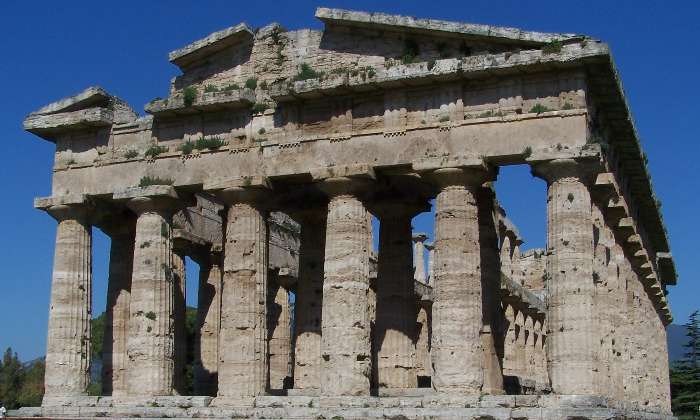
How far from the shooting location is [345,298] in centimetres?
3055

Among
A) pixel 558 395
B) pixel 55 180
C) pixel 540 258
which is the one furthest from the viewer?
pixel 540 258

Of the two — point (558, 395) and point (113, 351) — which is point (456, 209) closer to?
point (558, 395)

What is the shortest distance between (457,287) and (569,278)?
2.96 meters

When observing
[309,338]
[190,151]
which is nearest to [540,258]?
[309,338]

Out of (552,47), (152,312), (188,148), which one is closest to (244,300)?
(152,312)

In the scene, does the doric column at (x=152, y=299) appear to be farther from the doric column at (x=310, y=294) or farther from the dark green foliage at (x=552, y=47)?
the dark green foliage at (x=552, y=47)

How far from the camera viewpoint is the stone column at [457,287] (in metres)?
28.6

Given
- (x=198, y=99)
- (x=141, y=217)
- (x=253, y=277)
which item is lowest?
(x=253, y=277)

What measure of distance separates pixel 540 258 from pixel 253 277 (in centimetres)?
3342

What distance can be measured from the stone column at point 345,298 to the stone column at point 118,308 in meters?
9.20

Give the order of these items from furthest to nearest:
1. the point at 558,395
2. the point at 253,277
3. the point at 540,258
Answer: the point at 540,258, the point at 253,277, the point at 558,395

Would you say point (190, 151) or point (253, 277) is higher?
point (190, 151)

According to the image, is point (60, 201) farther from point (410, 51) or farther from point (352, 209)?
point (410, 51)

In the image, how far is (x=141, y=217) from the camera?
34312mm
